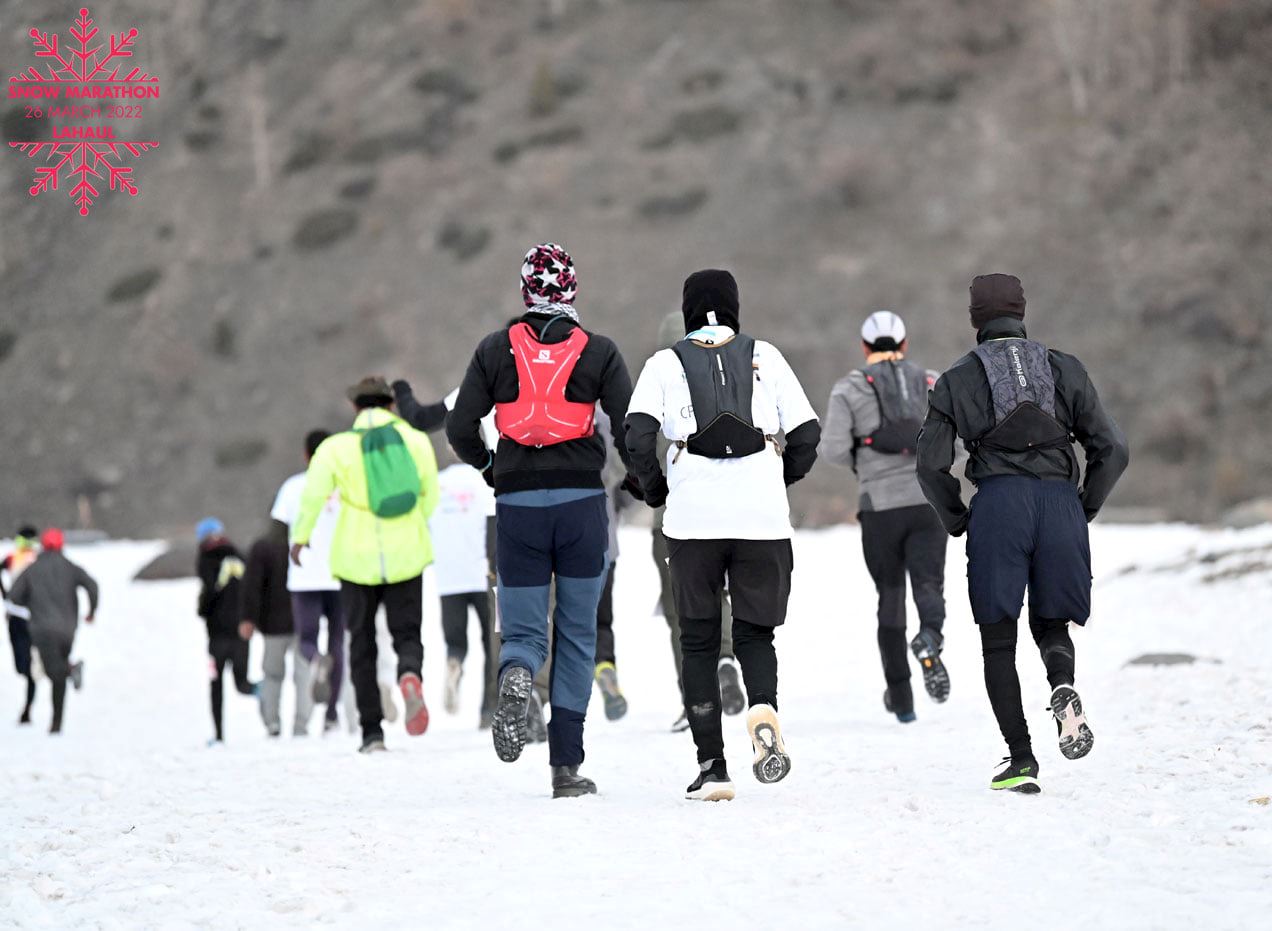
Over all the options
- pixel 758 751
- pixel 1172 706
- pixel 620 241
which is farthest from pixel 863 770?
pixel 620 241

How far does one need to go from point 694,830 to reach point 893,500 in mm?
3996

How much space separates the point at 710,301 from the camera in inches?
268

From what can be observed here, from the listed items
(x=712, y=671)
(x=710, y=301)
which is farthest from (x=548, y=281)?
(x=712, y=671)

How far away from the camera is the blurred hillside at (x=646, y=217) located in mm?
45094

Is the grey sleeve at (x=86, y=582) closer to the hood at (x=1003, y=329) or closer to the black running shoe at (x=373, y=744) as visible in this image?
the black running shoe at (x=373, y=744)

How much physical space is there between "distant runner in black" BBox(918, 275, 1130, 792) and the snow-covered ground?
0.49 metres

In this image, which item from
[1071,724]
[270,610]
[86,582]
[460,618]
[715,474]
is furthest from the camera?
[86,582]

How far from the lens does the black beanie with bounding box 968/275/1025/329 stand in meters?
6.70

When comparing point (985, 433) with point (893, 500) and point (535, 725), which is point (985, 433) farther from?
point (535, 725)

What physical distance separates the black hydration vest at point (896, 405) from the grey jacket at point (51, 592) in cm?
933

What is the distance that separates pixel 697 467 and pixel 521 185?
162ft

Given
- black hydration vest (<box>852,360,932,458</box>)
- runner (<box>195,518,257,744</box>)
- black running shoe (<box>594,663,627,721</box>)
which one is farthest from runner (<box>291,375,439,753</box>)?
runner (<box>195,518,257,744</box>)

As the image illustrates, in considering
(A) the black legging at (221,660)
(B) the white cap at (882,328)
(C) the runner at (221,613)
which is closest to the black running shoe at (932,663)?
(B) the white cap at (882,328)

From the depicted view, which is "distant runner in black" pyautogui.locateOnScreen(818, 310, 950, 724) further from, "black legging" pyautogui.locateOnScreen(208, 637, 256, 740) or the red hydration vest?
"black legging" pyautogui.locateOnScreen(208, 637, 256, 740)
